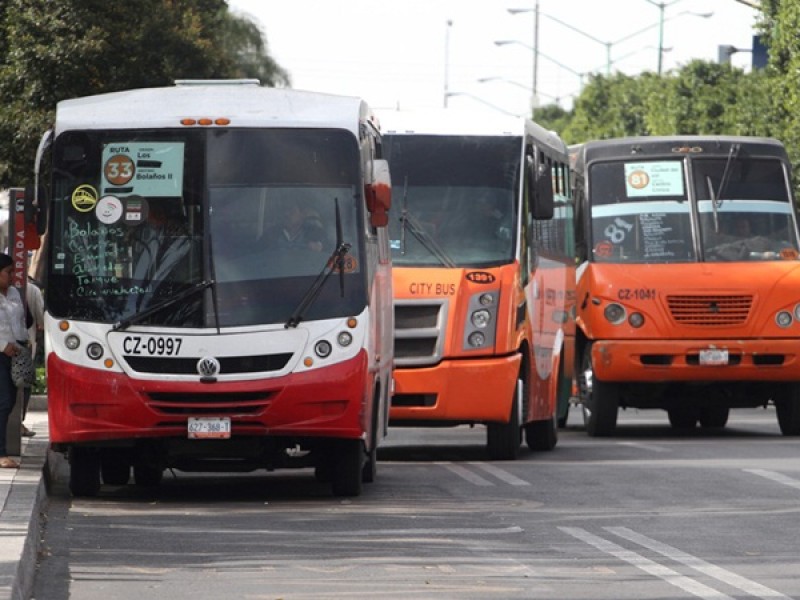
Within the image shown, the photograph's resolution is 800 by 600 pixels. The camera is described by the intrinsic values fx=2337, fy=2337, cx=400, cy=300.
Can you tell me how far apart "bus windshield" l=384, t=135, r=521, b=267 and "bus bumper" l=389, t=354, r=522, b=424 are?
35.2 inches

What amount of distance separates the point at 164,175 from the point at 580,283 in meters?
9.68

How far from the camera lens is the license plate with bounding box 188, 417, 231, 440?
50.0ft

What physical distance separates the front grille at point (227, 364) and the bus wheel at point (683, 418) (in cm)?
1354

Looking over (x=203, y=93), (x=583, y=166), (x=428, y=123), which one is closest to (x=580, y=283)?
(x=583, y=166)

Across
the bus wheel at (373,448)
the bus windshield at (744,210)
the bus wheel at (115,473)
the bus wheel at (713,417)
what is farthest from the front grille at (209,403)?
the bus wheel at (713,417)

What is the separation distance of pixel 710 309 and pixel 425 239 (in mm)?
5313

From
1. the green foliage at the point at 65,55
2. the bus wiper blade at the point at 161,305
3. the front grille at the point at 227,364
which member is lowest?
the front grille at the point at 227,364

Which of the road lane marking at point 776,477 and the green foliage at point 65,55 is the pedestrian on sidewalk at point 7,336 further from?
the green foliage at point 65,55

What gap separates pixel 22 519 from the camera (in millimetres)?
12922

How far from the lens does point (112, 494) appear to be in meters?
16.5

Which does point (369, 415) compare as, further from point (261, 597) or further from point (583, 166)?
point (583, 166)

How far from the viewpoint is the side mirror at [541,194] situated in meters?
20.2

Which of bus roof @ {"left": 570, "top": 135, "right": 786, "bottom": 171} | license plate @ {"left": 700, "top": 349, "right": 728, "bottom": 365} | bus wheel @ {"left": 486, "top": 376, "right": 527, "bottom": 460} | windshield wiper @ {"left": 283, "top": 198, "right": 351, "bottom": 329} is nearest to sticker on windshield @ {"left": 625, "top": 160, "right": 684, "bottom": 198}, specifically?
bus roof @ {"left": 570, "top": 135, "right": 786, "bottom": 171}

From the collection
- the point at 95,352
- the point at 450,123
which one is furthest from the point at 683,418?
the point at 95,352
